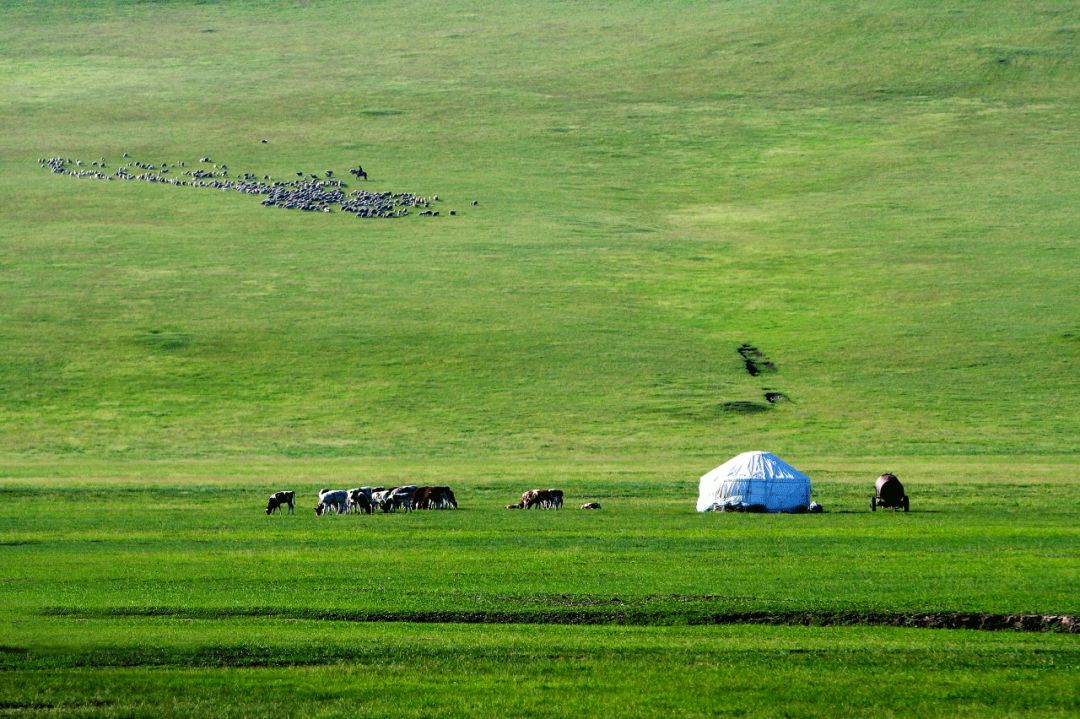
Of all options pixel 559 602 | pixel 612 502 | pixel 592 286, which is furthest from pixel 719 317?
pixel 559 602

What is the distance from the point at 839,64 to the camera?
464 ft

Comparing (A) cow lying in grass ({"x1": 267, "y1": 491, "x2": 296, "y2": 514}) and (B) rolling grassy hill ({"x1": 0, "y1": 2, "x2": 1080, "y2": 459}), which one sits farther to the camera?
(B) rolling grassy hill ({"x1": 0, "y1": 2, "x2": 1080, "y2": 459})

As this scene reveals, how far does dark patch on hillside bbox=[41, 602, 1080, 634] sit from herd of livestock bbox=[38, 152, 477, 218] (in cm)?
7641

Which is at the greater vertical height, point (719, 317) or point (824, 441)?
point (719, 317)

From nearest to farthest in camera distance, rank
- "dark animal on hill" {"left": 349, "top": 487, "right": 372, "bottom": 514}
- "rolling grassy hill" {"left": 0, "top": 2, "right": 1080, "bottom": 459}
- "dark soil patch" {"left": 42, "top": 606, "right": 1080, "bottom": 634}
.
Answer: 1. "dark soil patch" {"left": 42, "top": 606, "right": 1080, "bottom": 634}
2. "dark animal on hill" {"left": 349, "top": 487, "right": 372, "bottom": 514}
3. "rolling grassy hill" {"left": 0, "top": 2, "right": 1080, "bottom": 459}

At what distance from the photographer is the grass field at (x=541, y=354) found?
2169 centimetres

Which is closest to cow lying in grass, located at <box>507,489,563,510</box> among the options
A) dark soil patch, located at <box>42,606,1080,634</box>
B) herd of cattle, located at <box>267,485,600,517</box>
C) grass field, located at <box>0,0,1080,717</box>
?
herd of cattle, located at <box>267,485,600,517</box>

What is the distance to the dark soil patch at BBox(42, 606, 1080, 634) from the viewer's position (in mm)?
23516

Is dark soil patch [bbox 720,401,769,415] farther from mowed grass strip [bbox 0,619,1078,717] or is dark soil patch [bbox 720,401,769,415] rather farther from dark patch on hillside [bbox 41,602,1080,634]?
mowed grass strip [bbox 0,619,1078,717]

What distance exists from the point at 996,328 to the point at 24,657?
6398 centimetres

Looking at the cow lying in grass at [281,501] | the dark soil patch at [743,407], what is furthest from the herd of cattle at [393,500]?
the dark soil patch at [743,407]

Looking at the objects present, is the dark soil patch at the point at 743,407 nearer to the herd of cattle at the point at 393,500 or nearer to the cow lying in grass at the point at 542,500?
the herd of cattle at the point at 393,500

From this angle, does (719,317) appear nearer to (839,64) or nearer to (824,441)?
(824,441)

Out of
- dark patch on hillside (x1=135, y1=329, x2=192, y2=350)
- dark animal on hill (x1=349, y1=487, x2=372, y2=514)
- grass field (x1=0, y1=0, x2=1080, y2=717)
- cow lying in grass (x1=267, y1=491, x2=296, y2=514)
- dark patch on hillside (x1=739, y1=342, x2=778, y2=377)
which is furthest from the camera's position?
dark patch on hillside (x1=135, y1=329, x2=192, y2=350)
